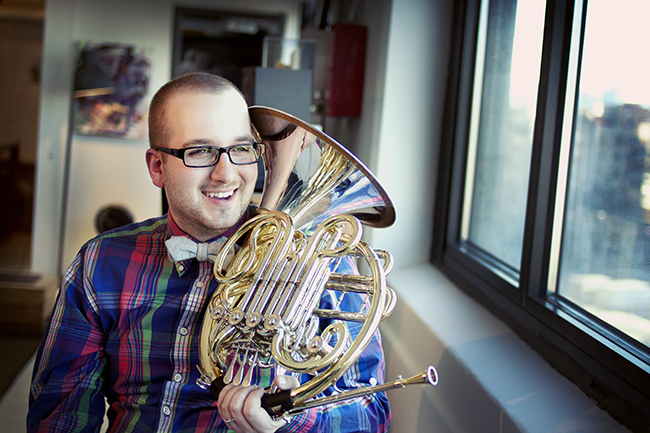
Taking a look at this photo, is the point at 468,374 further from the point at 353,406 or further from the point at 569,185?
the point at 569,185

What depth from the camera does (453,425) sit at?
123cm

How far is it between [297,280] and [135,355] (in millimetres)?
410

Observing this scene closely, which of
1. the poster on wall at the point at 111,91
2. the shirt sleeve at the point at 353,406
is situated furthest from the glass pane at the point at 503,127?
the poster on wall at the point at 111,91

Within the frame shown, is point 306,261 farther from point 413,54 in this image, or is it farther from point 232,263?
point 413,54

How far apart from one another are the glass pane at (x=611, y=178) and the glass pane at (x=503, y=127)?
26cm

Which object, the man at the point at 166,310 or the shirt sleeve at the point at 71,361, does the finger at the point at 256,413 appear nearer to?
the man at the point at 166,310

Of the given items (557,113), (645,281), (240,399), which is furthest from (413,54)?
(240,399)

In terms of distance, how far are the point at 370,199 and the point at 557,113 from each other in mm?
567

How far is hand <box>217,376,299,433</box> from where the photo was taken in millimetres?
844

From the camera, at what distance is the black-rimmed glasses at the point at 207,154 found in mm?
1018

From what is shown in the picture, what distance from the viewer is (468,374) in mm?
1195

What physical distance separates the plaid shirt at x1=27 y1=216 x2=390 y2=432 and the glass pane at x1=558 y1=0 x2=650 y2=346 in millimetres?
495

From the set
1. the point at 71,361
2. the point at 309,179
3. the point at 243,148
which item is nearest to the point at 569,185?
the point at 309,179

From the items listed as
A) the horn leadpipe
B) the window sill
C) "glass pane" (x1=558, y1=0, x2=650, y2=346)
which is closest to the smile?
the horn leadpipe
